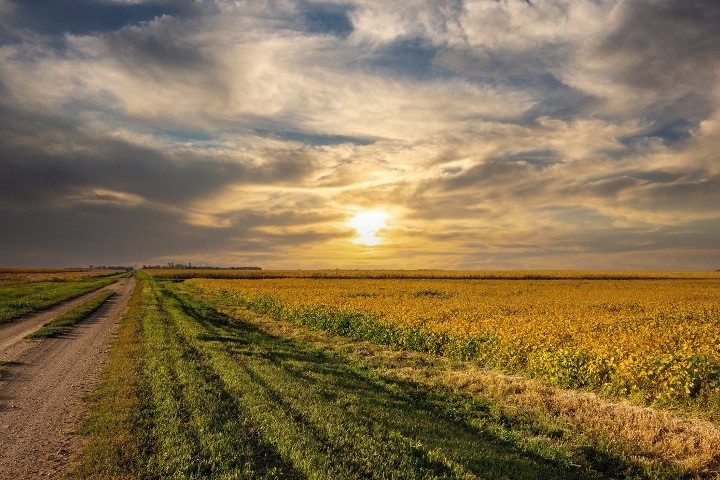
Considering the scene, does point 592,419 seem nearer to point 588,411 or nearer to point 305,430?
point 588,411

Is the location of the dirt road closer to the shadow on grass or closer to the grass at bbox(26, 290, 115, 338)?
the grass at bbox(26, 290, 115, 338)

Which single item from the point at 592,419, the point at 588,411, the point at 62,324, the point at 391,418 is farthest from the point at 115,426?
the point at 62,324

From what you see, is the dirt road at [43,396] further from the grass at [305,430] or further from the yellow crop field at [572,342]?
the yellow crop field at [572,342]

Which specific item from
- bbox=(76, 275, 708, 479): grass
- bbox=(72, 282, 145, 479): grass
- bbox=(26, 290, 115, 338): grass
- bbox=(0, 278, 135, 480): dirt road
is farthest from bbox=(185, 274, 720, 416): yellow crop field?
bbox=(26, 290, 115, 338): grass

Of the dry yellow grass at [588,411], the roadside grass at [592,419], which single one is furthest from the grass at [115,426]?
the dry yellow grass at [588,411]

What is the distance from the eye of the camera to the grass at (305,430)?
7840mm

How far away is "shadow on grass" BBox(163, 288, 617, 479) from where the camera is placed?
8250 mm

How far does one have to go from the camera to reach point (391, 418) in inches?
416

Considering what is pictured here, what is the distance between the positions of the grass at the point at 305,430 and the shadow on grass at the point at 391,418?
32 millimetres

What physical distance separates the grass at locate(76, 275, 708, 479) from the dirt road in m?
0.50

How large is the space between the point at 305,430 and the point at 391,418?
2233 millimetres

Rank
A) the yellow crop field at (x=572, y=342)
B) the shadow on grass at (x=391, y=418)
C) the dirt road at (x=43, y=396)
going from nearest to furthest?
the dirt road at (x=43, y=396) → the shadow on grass at (x=391, y=418) → the yellow crop field at (x=572, y=342)

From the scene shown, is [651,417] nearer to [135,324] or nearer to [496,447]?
[496,447]

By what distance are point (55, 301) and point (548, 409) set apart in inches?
1706
